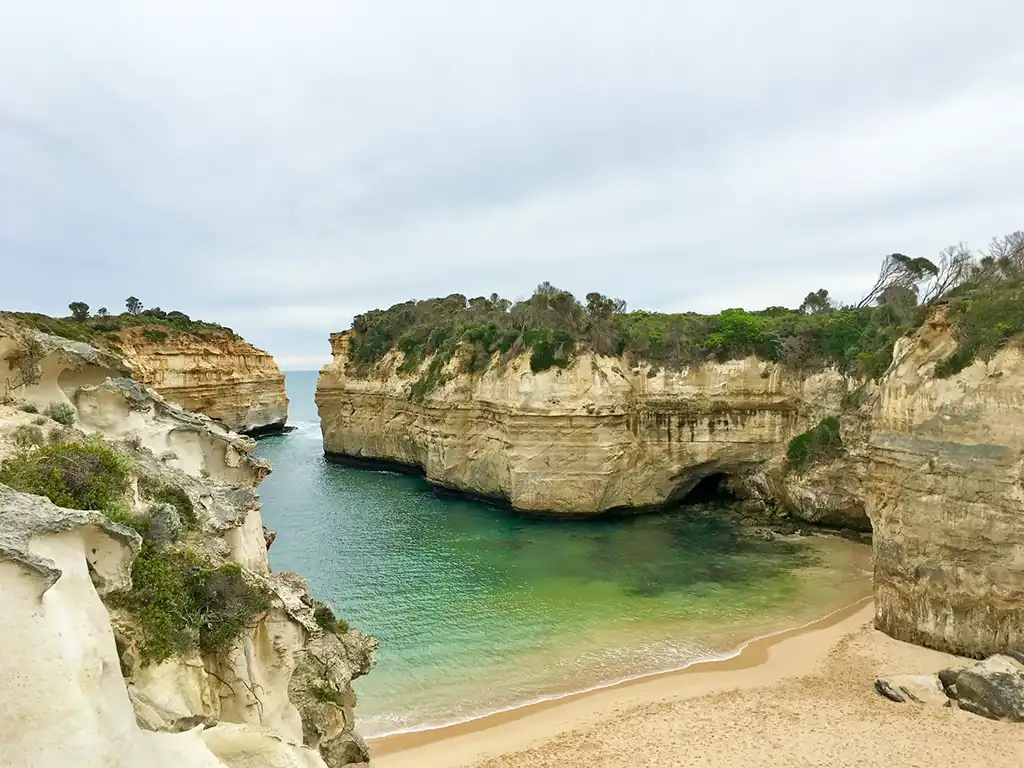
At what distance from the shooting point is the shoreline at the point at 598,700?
1086 centimetres

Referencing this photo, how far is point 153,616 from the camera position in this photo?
518 cm

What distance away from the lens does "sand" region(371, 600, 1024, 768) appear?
10133 millimetres

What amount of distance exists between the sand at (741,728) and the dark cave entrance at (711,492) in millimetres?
15459

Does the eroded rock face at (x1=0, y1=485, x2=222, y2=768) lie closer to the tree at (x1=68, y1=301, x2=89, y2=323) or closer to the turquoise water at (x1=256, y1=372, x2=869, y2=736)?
the turquoise water at (x1=256, y1=372, x2=869, y2=736)

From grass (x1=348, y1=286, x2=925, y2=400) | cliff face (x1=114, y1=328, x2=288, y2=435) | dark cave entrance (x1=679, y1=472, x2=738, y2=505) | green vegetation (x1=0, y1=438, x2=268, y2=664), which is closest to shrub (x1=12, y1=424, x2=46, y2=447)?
green vegetation (x1=0, y1=438, x2=268, y2=664)

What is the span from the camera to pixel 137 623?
199 inches

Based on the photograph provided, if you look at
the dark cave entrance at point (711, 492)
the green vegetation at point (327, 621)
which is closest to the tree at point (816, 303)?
the dark cave entrance at point (711, 492)

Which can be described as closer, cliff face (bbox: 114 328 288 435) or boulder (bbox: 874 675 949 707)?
boulder (bbox: 874 675 949 707)

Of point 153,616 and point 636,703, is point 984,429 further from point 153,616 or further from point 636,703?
point 153,616

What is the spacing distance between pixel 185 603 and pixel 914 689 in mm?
13263

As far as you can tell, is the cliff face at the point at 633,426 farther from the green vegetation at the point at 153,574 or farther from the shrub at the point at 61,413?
the green vegetation at the point at 153,574

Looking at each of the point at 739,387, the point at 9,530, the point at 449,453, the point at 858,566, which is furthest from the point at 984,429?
the point at 449,453

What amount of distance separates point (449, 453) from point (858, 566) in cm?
1964

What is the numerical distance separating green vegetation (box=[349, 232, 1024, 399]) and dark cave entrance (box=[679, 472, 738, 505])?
6.71m
